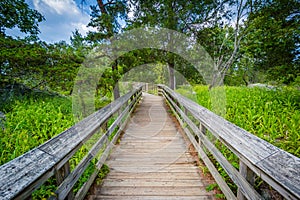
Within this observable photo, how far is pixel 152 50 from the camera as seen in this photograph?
324 inches

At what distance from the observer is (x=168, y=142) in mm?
3551

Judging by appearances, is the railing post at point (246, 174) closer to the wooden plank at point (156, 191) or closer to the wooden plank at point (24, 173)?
the wooden plank at point (156, 191)

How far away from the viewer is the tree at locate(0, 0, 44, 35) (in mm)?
4855

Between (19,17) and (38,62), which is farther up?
(19,17)

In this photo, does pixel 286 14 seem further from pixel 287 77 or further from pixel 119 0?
pixel 119 0

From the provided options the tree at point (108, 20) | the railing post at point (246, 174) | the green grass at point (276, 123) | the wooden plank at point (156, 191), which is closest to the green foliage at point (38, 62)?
the tree at point (108, 20)

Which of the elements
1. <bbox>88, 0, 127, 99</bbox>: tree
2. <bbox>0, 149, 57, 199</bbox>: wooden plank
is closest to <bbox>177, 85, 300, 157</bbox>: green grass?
<bbox>0, 149, 57, 199</bbox>: wooden plank

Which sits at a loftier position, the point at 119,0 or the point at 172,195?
the point at 119,0

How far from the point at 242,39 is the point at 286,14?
13.5 feet

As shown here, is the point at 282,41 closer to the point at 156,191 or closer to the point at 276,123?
the point at 276,123

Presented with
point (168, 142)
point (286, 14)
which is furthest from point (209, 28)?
point (168, 142)

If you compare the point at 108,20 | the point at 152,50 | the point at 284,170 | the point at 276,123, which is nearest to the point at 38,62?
the point at 108,20

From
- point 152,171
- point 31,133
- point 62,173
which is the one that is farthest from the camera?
point 31,133

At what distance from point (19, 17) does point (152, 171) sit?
20.6 ft
